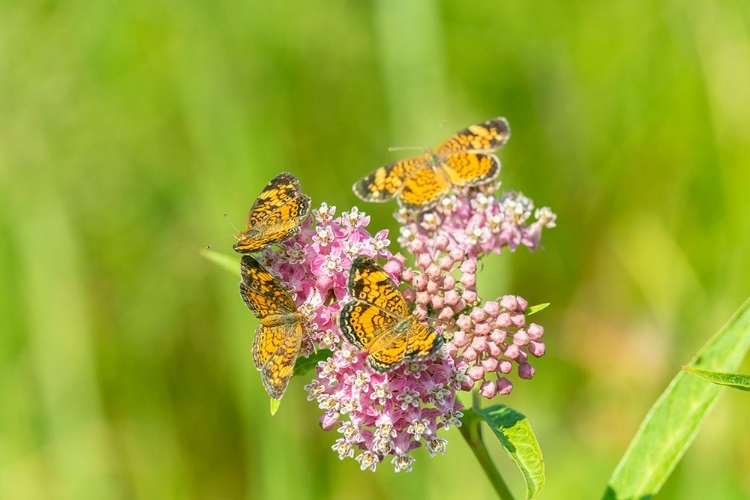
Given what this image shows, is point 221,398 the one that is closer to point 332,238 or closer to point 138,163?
point 138,163

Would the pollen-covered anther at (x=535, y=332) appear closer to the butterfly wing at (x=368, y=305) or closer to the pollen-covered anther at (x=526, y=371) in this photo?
the pollen-covered anther at (x=526, y=371)

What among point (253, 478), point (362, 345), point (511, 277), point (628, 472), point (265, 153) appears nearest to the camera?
point (362, 345)

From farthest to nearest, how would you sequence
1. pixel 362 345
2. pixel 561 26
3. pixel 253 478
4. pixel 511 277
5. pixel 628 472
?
1. pixel 561 26
2. pixel 511 277
3. pixel 253 478
4. pixel 628 472
5. pixel 362 345

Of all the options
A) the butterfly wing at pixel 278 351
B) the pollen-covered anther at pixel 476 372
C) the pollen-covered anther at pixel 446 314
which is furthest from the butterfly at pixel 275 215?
the pollen-covered anther at pixel 476 372

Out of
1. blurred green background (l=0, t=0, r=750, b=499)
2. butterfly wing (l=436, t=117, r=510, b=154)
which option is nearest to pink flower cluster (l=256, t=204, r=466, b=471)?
butterfly wing (l=436, t=117, r=510, b=154)

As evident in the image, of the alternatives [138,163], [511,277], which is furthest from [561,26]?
[138,163]
